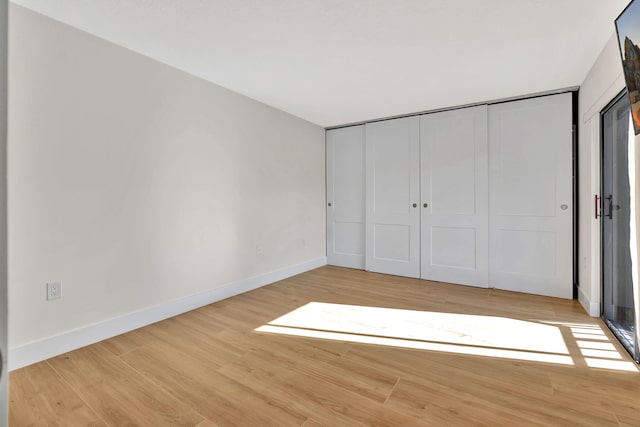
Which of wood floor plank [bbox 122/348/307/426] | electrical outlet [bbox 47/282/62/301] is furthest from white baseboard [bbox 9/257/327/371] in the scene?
wood floor plank [bbox 122/348/307/426]

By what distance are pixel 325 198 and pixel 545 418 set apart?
13.1 feet

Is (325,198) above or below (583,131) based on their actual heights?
below

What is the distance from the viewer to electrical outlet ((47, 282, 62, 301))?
2.06 meters

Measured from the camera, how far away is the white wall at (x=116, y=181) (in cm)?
197

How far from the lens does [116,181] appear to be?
95.3 inches

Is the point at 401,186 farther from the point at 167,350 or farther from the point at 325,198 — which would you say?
the point at 167,350

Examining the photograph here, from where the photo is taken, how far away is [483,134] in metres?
3.72

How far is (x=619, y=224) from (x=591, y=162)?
689 millimetres

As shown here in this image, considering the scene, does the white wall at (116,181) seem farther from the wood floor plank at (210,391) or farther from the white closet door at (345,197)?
the white closet door at (345,197)

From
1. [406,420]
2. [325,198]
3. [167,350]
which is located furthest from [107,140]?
[325,198]

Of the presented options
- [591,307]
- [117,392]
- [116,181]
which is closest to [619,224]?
[591,307]

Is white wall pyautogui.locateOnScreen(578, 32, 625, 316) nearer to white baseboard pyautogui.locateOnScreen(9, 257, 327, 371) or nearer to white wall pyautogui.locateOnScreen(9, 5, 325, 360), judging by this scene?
white wall pyautogui.locateOnScreen(9, 5, 325, 360)

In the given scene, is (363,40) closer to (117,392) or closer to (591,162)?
(591,162)

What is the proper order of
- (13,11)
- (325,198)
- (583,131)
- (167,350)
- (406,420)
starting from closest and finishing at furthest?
(406,420)
(13,11)
(167,350)
(583,131)
(325,198)
